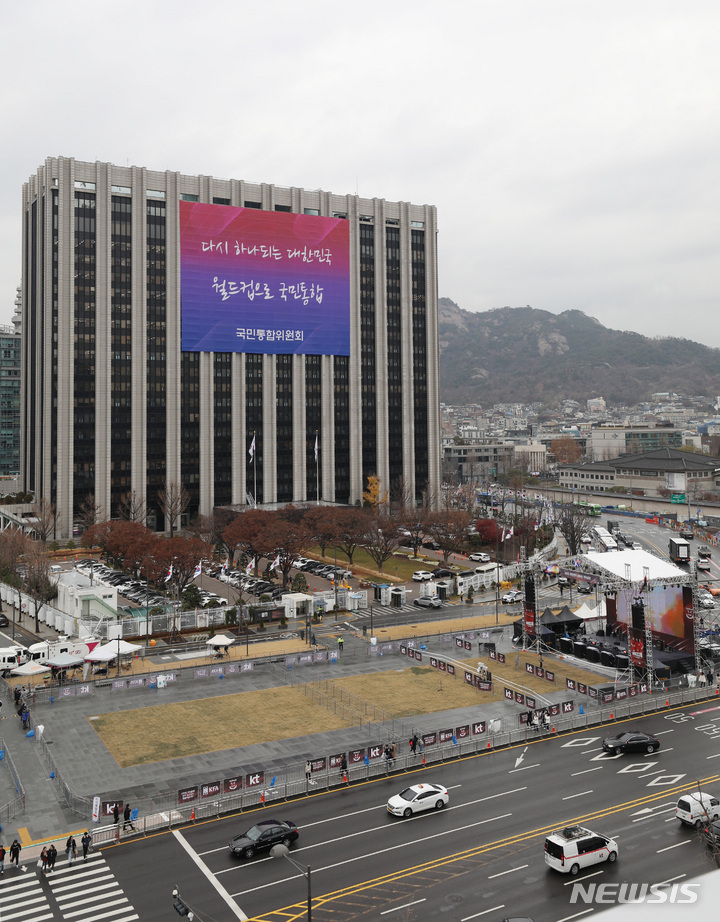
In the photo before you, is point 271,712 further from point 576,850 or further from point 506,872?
point 576,850

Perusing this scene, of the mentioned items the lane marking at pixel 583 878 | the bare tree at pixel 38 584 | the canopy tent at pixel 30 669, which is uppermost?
the bare tree at pixel 38 584

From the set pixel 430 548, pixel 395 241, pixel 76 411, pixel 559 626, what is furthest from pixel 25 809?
pixel 395 241

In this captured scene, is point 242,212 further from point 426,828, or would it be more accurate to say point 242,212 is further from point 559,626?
point 426,828

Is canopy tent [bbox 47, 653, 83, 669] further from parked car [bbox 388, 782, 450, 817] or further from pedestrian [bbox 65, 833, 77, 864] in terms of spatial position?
parked car [bbox 388, 782, 450, 817]

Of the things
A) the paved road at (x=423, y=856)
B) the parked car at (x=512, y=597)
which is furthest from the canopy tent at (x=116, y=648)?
the parked car at (x=512, y=597)

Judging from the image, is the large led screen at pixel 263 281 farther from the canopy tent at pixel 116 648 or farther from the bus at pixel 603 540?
the canopy tent at pixel 116 648

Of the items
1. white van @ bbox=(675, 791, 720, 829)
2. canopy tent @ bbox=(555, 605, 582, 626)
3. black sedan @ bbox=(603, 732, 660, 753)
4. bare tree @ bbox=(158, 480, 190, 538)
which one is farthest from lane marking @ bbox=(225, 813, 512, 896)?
bare tree @ bbox=(158, 480, 190, 538)

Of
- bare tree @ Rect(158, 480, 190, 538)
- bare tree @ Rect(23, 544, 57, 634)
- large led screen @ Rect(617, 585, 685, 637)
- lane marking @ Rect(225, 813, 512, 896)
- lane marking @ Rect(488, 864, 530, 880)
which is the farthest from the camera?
bare tree @ Rect(158, 480, 190, 538)
